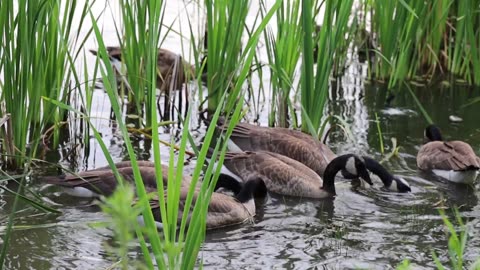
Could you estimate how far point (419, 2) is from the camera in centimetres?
959

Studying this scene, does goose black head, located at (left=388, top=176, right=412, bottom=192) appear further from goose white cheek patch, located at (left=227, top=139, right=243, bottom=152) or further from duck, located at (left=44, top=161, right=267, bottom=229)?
goose white cheek patch, located at (left=227, top=139, right=243, bottom=152)

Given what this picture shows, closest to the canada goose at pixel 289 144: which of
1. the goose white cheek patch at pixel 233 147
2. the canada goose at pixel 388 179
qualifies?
the goose white cheek patch at pixel 233 147

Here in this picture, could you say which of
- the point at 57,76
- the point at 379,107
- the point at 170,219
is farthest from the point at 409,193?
the point at 170,219

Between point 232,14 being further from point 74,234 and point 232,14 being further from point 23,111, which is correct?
point 74,234

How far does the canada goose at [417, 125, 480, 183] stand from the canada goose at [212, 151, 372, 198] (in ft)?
2.51

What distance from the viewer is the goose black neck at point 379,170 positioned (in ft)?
26.4

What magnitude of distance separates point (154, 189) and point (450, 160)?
2851 millimetres

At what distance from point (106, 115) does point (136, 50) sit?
1.46 m


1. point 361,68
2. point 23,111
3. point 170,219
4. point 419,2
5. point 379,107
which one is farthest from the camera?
point 361,68

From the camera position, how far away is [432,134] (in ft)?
29.9

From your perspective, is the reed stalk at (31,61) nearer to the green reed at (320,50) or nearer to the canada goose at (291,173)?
the canada goose at (291,173)

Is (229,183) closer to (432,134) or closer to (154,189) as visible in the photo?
(154,189)

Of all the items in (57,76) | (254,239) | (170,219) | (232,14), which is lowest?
(254,239)

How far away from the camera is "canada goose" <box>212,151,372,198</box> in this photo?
Result: 8.00m
